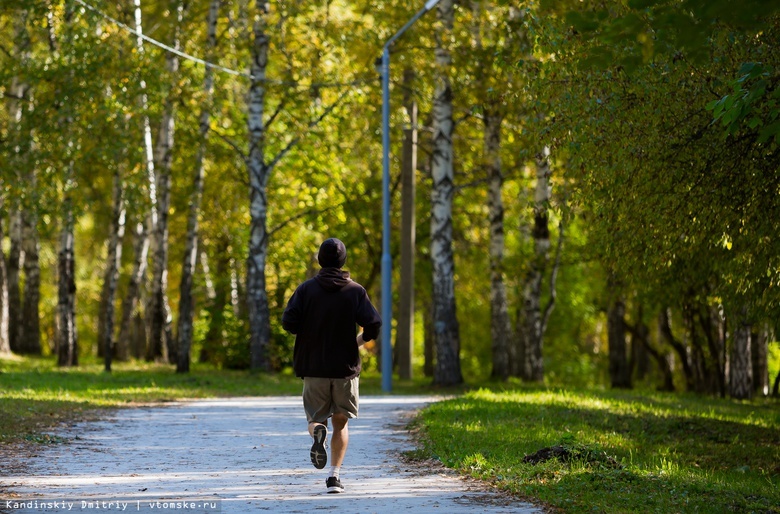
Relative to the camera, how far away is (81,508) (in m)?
8.10

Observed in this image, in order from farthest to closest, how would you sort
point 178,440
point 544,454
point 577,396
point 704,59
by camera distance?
1. point 577,396
2. point 178,440
3. point 544,454
4. point 704,59

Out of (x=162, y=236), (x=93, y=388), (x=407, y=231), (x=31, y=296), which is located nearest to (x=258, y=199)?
(x=407, y=231)

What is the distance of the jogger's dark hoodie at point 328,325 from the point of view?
945 centimetres

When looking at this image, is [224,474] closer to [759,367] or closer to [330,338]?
[330,338]

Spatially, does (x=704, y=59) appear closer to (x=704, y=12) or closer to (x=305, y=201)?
(x=704, y=12)

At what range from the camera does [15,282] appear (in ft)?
116

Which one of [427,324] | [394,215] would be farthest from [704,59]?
[427,324]

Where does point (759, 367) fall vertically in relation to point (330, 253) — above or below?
below

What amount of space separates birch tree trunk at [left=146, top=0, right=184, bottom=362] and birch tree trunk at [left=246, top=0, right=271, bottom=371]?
2030 mm

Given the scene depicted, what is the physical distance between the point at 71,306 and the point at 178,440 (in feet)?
52.7

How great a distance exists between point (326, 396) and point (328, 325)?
59 cm

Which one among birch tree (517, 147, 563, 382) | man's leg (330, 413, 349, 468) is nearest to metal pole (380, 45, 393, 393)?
birch tree (517, 147, 563, 382)

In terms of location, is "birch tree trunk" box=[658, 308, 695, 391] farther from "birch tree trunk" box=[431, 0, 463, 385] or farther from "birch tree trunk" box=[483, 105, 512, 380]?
"birch tree trunk" box=[431, 0, 463, 385]

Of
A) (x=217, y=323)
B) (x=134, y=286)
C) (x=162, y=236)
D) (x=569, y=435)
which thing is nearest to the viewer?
(x=569, y=435)
